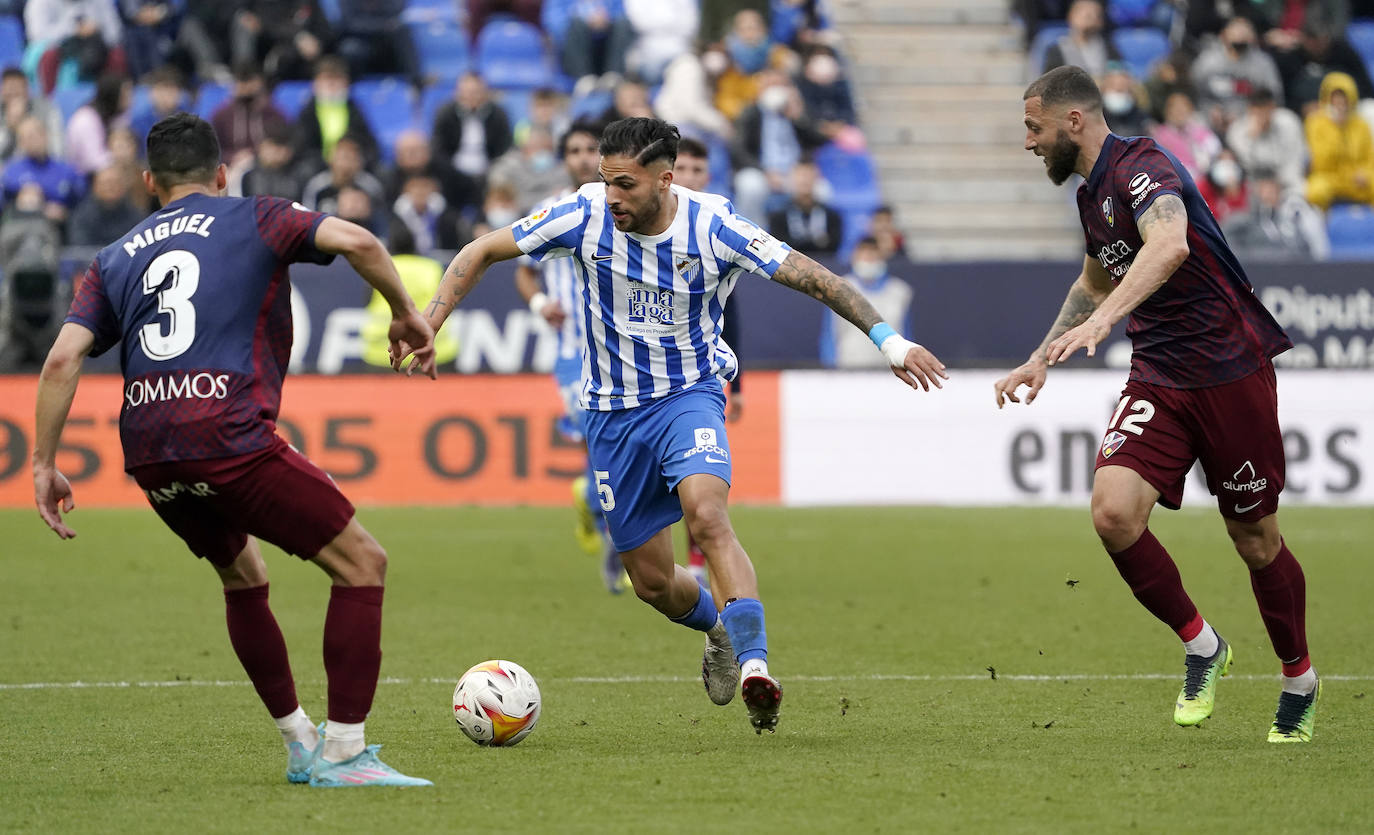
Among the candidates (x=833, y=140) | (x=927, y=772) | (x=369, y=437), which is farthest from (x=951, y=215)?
(x=927, y=772)

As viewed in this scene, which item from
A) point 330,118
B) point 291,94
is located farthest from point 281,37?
point 330,118

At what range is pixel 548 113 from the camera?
65.6 feet

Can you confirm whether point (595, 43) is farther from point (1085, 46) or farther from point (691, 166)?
point (691, 166)

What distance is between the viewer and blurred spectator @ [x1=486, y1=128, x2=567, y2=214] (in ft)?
63.6

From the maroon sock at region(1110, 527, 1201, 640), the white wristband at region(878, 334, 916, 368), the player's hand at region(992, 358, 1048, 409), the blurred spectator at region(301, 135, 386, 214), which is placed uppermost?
the white wristband at region(878, 334, 916, 368)

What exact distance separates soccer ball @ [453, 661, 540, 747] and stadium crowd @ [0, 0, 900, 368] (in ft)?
38.3

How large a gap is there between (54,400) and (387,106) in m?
16.3

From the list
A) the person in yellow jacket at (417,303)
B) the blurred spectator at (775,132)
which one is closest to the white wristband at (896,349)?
the person in yellow jacket at (417,303)

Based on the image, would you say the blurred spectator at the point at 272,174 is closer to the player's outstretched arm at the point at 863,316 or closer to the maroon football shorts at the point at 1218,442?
the player's outstretched arm at the point at 863,316

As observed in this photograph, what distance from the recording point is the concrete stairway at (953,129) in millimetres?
22281

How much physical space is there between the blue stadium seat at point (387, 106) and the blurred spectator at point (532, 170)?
2090 mm

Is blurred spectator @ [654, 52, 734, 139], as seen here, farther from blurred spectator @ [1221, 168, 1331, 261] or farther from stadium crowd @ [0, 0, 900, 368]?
blurred spectator @ [1221, 168, 1331, 261]

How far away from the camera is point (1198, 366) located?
6977 mm

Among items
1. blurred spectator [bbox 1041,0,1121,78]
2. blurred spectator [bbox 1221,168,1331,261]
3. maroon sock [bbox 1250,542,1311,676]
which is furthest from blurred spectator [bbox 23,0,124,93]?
maroon sock [bbox 1250,542,1311,676]
